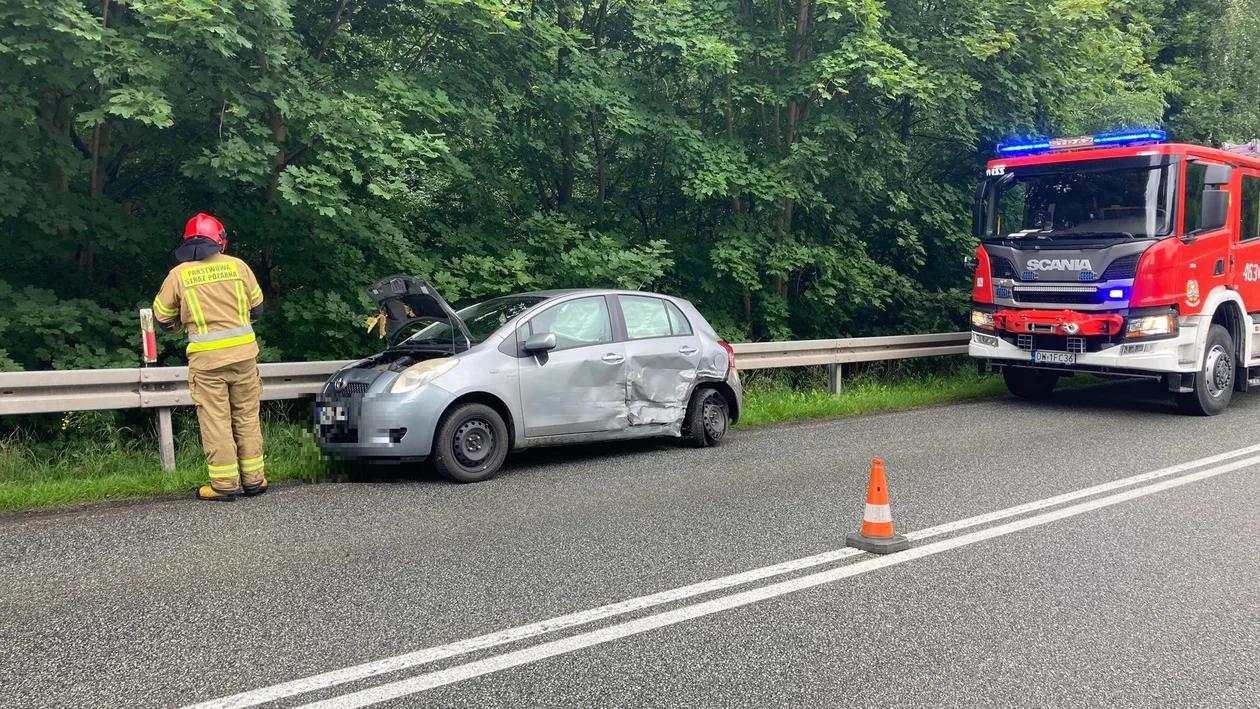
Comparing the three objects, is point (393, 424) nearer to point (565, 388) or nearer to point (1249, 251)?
point (565, 388)

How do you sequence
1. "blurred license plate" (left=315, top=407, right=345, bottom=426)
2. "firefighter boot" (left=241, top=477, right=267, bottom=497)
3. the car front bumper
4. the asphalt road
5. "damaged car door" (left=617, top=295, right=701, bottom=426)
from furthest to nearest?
"damaged car door" (left=617, top=295, right=701, bottom=426) < "blurred license plate" (left=315, top=407, right=345, bottom=426) < the car front bumper < "firefighter boot" (left=241, top=477, right=267, bottom=497) < the asphalt road

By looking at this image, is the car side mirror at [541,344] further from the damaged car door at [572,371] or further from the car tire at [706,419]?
the car tire at [706,419]

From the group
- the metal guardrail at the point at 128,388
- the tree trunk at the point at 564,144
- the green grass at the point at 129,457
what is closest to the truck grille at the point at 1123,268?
the green grass at the point at 129,457

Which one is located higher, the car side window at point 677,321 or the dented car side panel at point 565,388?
the car side window at point 677,321

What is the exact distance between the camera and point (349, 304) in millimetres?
10523

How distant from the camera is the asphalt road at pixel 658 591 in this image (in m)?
3.58

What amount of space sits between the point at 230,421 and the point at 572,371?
2.68 m

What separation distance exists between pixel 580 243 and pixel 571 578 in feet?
26.2

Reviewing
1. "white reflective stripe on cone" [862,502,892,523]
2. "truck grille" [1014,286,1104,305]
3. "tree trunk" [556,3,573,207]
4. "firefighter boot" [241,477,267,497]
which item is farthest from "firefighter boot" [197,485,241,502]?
"truck grille" [1014,286,1104,305]

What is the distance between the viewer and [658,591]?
4.62 m

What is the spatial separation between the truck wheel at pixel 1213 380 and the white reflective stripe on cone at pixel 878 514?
7217 mm

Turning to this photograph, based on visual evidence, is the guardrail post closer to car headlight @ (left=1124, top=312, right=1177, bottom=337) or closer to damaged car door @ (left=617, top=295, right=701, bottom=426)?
damaged car door @ (left=617, top=295, right=701, bottom=426)

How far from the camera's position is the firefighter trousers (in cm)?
666

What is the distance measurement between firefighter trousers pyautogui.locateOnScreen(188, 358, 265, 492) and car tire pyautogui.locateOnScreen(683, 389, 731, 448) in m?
3.83
